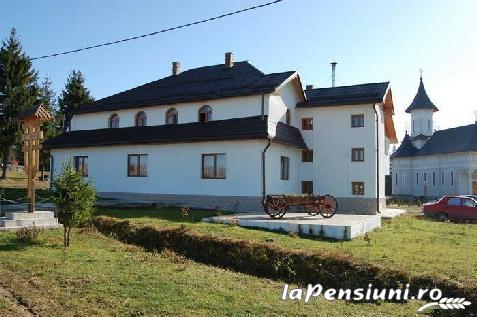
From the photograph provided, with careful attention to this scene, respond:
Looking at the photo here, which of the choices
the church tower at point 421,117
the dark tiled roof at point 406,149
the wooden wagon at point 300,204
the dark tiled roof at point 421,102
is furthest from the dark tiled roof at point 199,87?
the dark tiled roof at point 421,102

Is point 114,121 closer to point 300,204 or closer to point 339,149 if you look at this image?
point 339,149

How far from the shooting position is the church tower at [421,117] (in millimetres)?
57656

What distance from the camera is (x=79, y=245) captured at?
1172 cm

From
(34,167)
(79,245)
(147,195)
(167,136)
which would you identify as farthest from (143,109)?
(79,245)

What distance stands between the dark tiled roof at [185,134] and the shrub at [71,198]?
9367 millimetres

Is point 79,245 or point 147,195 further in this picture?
point 147,195

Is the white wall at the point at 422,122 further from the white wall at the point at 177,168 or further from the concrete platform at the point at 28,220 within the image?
the concrete platform at the point at 28,220

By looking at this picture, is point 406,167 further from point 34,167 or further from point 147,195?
point 34,167

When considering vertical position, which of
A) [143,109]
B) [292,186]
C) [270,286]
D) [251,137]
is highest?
[143,109]

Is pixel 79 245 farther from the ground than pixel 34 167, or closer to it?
→ closer to it

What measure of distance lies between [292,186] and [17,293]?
1749 centimetres

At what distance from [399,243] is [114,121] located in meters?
18.1

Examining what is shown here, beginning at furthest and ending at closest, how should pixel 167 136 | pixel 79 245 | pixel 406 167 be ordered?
pixel 406 167
pixel 167 136
pixel 79 245

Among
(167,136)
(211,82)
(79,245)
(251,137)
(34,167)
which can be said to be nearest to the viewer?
(79,245)
